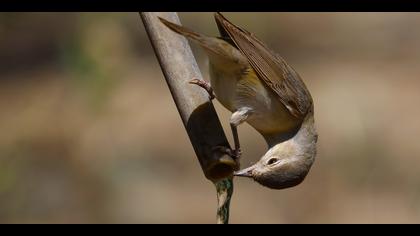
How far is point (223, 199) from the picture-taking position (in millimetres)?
3207

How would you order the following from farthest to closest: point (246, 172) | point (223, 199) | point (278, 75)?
point (278, 75) → point (246, 172) → point (223, 199)

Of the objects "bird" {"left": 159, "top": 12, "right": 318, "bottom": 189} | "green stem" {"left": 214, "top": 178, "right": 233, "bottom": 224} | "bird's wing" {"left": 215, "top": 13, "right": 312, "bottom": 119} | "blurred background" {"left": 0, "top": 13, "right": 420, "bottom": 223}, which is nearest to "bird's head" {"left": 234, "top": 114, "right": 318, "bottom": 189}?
"bird" {"left": 159, "top": 12, "right": 318, "bottom": 189}

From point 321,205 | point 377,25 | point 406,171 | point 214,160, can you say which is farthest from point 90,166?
point 214,160

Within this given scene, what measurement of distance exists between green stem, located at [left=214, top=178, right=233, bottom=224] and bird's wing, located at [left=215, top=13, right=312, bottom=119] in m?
0.92

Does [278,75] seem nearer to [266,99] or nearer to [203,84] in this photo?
[266,99]

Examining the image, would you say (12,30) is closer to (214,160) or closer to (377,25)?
(377,25)

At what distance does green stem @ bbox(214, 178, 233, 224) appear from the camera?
10.2 feet

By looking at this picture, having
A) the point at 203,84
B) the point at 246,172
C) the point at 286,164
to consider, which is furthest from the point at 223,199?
the point at 286,164

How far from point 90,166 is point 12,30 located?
1.69 metres

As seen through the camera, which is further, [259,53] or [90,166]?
[90,166]

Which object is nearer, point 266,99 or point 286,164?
point 286,164

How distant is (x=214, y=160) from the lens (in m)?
3.25

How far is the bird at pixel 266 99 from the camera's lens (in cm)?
407

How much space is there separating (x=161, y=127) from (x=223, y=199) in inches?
188
